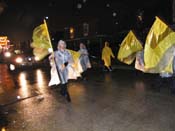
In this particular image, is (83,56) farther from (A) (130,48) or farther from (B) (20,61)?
(B) (20,61)

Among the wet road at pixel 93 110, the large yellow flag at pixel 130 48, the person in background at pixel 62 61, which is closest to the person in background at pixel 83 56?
the large yellow flag at pixel 130 48

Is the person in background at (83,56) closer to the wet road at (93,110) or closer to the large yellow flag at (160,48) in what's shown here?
the wet road at (93,110)

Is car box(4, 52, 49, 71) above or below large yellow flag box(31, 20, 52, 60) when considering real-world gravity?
below

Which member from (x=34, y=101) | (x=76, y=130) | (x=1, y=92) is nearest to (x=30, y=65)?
(x=1, y=92)

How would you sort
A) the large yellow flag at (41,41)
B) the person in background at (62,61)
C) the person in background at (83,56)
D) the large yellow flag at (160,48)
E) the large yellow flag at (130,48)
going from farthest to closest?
the person in background at (83,56), the large yellow flag at (130,48), the large yellow flag at (41,41), the person in background at (62,61), the large yellow flag at (160,48)

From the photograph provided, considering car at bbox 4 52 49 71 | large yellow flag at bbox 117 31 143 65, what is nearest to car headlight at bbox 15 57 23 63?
car at bbox 4 52 49 71

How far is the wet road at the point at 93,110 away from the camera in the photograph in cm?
619

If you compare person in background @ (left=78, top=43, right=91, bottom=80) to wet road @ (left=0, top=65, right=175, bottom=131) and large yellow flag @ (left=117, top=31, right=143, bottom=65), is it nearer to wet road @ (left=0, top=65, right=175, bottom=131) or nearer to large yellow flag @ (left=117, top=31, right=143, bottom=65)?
large yellow flag @ (left=117, top=31, right=143, bottom=65)

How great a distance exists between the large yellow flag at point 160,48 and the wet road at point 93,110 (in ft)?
3.11

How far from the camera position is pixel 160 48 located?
28.2 ft

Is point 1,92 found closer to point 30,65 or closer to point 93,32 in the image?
point 30,65

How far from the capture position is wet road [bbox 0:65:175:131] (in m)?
6.19

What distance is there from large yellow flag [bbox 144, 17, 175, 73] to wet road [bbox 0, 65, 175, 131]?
95cm

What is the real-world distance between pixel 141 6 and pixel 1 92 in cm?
1714
